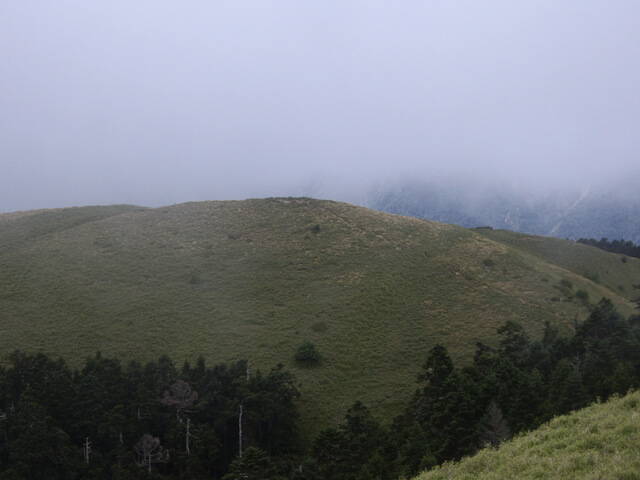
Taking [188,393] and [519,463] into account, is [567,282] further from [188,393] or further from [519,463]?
[519,463]

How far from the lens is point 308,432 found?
36.9 m

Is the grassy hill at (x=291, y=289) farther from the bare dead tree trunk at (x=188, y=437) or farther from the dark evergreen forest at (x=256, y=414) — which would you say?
the bare dead tree trunk at (x=188, y=437)

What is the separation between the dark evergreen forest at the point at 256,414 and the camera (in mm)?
25641

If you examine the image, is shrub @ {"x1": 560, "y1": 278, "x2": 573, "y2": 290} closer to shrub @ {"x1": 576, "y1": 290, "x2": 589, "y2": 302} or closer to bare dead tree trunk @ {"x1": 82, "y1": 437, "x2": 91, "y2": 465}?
shrub @ {"x1": 576, "y1": 290, "x2": 589, "y2": 302}

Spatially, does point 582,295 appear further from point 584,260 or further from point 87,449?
point 87,449

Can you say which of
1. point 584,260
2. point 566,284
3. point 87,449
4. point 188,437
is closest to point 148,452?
point 188,437

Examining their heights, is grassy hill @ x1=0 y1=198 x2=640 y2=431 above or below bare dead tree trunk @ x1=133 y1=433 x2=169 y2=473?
above

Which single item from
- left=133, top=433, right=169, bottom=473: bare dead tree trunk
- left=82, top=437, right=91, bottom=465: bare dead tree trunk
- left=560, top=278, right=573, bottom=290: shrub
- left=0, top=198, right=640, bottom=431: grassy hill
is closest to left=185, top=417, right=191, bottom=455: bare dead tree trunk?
left=133, top=433, right=169, bottom=473: bare dead tree trunk

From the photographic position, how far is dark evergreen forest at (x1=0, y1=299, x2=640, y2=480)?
2564cm

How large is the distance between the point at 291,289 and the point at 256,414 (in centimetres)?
2868

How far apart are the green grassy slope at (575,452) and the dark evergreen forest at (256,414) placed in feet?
26.8

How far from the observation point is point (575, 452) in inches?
429

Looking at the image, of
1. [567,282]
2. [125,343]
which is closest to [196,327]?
[125,343]

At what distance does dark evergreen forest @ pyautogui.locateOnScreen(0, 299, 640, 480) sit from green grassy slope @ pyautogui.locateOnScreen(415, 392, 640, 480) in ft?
26.8
